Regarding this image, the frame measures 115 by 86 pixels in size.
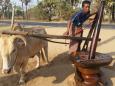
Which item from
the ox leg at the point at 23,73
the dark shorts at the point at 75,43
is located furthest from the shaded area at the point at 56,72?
the dark shorts at the point at 75,43

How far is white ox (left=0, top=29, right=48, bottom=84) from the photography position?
7.57 m

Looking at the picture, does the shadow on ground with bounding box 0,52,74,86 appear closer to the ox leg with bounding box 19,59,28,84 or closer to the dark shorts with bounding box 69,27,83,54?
the ox leg with bounding box 19,59,28,84

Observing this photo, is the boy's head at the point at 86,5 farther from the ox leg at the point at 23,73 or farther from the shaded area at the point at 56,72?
the ox leg at the point at 23,73

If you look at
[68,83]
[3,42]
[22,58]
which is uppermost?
[3,42]

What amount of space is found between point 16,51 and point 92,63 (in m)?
1.87

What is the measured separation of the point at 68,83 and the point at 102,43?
19.8 feet

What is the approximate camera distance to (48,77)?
29.0ft

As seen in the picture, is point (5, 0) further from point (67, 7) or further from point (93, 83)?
point (93, 83)

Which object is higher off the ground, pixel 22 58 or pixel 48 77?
pixel 22 58

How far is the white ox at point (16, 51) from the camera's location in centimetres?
757

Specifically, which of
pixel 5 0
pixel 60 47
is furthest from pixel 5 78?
pixel 5 0

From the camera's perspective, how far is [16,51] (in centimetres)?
790

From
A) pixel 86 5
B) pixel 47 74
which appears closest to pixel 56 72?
pixel 47 74

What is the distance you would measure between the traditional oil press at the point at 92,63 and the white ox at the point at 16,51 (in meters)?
1.37
